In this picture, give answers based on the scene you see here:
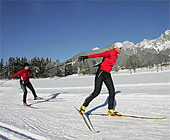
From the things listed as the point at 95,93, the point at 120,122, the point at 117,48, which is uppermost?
the point at 117,48

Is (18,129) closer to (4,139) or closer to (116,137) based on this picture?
(4,139)

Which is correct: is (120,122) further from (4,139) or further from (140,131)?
(4,139)

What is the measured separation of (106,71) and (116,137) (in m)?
1.91

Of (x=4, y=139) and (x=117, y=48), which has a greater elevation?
(x=117, y=48)

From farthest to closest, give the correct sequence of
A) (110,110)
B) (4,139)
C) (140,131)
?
1. (110,110)
2. (140,131)
3. (4,139)

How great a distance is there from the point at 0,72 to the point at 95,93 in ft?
236

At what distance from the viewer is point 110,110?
397 cm

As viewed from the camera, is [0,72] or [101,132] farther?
[0,72]

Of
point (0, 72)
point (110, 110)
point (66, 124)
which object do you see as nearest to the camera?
point (66, 124)

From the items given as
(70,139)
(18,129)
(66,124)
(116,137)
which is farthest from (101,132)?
(18,129)

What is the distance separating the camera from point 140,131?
8.96 ft

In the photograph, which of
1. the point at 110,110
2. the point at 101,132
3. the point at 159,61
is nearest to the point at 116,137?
the point at 101,132

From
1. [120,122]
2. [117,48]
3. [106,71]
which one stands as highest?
[117,48]

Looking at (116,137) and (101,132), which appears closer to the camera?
(116,137)
